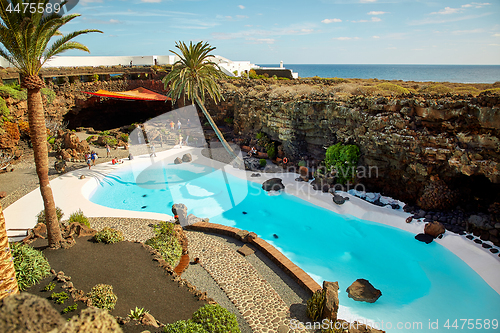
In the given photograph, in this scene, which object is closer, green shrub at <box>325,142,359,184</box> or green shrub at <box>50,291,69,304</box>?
green shrub at <box>50,291,69,304</box>

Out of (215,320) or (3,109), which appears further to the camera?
(3,109)

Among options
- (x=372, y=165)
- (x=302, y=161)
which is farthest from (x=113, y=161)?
(x=372, y=165)

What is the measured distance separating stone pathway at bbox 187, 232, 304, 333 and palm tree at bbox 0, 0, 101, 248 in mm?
6635

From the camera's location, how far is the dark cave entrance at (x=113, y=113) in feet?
125

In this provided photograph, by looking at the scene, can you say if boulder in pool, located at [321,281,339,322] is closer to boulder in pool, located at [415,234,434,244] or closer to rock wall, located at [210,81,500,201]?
boulder in pool, located at [415,234,434,244]

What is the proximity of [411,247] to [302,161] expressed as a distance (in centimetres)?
1088

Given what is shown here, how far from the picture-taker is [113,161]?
976 inches

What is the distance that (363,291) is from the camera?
11.7 metres

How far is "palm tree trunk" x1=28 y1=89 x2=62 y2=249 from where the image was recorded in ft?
33.2

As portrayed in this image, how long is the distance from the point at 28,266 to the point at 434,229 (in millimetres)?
18270

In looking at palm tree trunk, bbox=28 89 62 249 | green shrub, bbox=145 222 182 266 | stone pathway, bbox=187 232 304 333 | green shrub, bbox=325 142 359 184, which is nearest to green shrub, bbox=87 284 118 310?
green shrub, bbox=145 222 182 266

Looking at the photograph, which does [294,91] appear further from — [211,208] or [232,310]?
[232,310]

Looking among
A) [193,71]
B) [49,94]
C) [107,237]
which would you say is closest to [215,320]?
[107,237]

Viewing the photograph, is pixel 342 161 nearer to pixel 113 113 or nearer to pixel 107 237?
pixel 107 237
